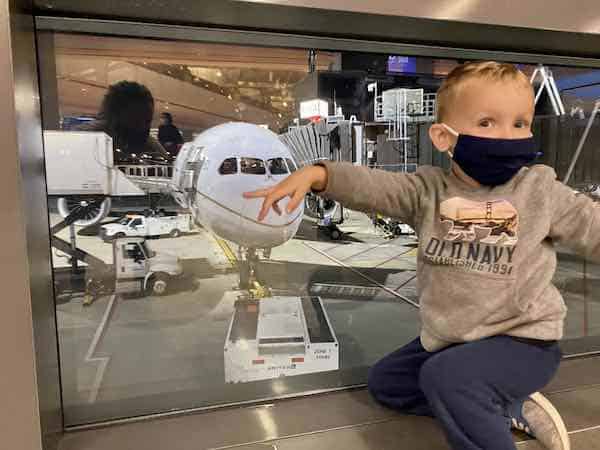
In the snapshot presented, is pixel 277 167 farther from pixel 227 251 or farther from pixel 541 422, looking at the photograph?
pixel 541 422

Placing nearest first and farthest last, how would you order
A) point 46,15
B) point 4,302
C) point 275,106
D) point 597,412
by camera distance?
point 4,302
point 46,15
point 597,412
point 275,106

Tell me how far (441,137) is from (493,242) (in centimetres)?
20

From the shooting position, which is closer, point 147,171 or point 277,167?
point 147,171

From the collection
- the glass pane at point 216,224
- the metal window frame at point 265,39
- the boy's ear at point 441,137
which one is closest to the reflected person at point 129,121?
the glass pane at point 216,224

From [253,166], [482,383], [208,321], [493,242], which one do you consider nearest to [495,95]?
[493,242]

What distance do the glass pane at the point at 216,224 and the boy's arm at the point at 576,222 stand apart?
33 centimetres

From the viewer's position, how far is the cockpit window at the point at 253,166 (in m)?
1.21

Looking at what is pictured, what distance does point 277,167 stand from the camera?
1234 mm

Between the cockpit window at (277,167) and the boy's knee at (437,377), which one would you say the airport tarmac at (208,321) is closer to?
the cockpit window at (277,167)

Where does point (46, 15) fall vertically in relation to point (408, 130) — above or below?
above

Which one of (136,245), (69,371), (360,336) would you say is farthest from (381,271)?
(69,371)

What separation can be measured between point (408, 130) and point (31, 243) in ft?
3.01

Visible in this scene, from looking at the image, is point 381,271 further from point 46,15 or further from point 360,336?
point 46,15

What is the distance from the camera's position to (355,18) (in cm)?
97
